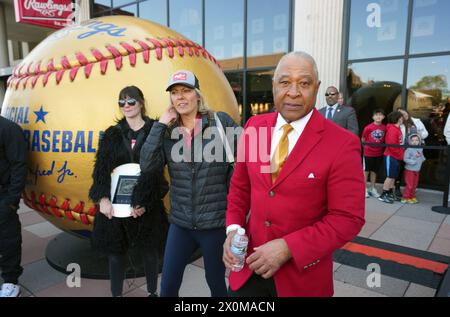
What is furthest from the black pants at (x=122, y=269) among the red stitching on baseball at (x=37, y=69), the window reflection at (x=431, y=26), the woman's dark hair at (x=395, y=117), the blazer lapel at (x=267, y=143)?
the window reflection at (x=431, y=26)

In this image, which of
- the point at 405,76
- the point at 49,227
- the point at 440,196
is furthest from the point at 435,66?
the point at 49,227

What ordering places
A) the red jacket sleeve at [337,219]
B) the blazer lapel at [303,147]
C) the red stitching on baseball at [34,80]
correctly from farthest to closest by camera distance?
the red stitching on baseball at [34,80]
the blazer lapel at [303,147]
the red jacket sleeve at [337,219]

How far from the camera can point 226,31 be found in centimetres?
974

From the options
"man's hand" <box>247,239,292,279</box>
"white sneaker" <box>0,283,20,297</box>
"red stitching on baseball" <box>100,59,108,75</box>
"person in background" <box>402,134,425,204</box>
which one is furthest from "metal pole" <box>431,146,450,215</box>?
"white sneaker" <box>0,283,20,297</box>

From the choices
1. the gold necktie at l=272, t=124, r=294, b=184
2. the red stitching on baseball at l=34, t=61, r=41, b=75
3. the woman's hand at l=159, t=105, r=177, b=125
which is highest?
the red stitching on baseball at l=34, t=61, r=41, b=75

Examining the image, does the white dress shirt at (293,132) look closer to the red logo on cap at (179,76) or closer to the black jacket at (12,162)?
the red logo on cap at (179,76)

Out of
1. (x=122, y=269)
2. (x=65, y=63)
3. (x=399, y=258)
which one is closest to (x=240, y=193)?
(x=122, y=269)

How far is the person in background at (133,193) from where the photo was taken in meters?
2.55

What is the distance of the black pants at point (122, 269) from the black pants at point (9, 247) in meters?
1.07

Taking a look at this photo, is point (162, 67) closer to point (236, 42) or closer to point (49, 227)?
point (49, 227)

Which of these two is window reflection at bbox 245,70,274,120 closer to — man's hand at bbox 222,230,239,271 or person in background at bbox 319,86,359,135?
person in background at bbox 319,86,359,135

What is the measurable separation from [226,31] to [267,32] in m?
1.46

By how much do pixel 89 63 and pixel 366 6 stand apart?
686cm

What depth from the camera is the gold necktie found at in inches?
62.9
